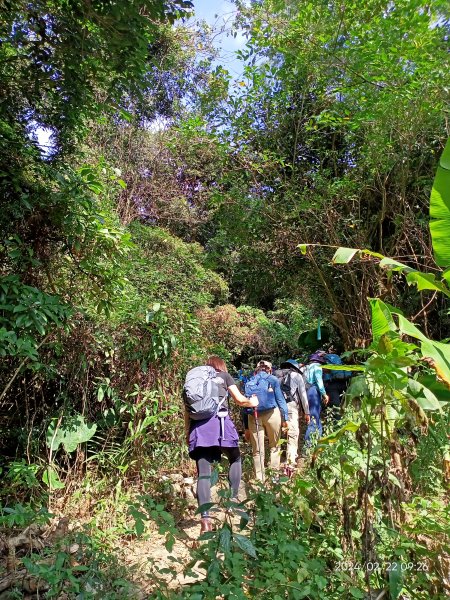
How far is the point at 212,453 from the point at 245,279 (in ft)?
21.0

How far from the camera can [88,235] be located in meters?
3.68

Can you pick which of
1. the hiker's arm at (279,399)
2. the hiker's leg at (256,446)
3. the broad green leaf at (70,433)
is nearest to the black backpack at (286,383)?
the hiker's arm at (279,399)

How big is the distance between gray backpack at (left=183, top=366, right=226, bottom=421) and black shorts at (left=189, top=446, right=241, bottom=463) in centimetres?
25

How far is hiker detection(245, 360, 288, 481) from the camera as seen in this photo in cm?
474

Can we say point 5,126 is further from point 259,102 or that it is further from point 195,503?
point 259,102

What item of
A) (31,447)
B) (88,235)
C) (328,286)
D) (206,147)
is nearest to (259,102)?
(206,147)

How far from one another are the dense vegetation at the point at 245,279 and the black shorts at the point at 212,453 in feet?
2.12

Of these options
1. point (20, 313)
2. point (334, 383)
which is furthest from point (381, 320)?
point (334, 383)

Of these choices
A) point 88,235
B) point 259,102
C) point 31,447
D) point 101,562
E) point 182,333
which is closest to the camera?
point 101,562

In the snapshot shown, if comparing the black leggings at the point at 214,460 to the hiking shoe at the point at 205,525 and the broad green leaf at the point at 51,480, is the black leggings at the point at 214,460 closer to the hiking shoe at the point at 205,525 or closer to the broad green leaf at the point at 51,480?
the hiking shoe at the point at 205,525

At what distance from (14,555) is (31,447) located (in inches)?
61.6

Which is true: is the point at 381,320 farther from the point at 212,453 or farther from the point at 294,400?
the point at 294,400

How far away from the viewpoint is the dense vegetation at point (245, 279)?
2.11 m

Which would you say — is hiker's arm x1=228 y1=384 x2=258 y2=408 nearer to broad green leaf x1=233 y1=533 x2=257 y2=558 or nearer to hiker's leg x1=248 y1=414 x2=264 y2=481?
hiker's leg x1=248 y1=414 x2=264 y2=481
